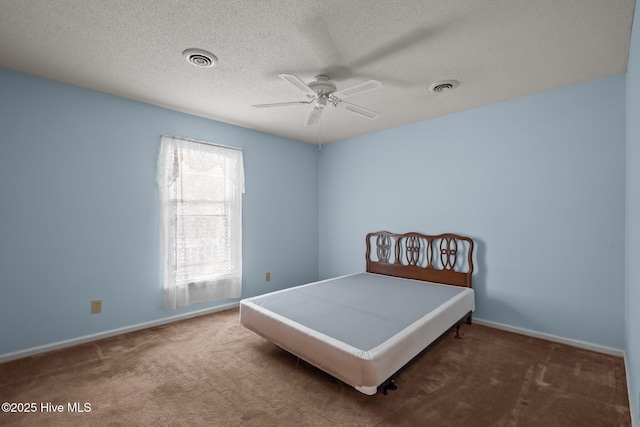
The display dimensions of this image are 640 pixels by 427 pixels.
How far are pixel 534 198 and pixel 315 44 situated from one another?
263 centimetres

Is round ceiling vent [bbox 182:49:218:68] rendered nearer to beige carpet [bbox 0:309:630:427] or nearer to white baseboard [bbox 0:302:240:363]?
beige carpet [bbox 0:309:630:427]

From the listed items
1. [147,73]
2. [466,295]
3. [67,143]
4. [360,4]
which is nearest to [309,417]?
[466,295]

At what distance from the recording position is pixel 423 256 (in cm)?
375

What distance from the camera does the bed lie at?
1.87 m

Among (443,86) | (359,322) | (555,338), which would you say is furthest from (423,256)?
(443,86)

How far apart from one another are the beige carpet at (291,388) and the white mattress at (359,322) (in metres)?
0.24

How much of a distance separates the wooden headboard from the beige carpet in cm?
86

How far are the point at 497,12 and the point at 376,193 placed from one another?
2714mm

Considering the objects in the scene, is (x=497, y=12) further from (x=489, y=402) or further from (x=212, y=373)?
(x=212, y=373)

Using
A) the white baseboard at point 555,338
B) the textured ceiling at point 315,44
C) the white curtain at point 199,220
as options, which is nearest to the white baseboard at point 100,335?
the white curtain at point 199,220

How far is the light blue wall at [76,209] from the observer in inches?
98.0

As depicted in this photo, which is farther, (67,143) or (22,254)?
(67,143)

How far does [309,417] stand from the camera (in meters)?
1.79

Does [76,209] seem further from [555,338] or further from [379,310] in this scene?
[555,338]
